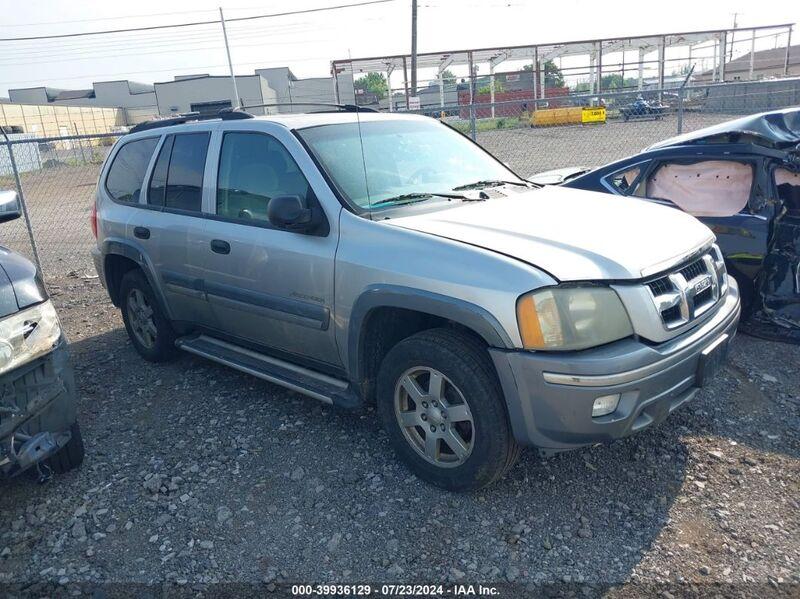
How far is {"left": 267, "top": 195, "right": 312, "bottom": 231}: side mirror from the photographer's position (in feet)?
11.2

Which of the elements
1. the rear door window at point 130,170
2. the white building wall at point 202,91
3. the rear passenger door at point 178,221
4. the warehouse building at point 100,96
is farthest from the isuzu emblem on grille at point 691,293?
the warehouse building at point 100,96

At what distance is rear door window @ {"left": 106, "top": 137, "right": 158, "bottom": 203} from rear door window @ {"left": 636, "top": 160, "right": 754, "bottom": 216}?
156 inches

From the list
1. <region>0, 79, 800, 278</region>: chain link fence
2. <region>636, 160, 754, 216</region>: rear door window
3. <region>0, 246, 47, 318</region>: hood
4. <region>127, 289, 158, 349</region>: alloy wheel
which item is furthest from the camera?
<region>0, 79, 800, 278</region>: chain link fence

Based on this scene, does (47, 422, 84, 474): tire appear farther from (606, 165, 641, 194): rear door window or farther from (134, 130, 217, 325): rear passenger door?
(606, 165, 641, 194): rear door window

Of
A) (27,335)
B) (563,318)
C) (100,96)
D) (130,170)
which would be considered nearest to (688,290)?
(563,318)

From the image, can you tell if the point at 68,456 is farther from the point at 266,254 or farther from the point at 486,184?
the point at 486,184

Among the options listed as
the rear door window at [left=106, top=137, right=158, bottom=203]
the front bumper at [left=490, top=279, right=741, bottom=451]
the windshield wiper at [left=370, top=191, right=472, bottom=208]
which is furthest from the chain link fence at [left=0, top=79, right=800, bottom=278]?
the front bumper at [left=490, top=279, right=741, bottom=451]

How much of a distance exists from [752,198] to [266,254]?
11.7 ft

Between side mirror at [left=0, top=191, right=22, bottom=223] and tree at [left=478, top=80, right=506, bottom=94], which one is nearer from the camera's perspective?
side mirror at [left=0, top=191, right=22, bottom=223]

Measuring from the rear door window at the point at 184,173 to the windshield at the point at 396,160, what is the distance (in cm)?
94

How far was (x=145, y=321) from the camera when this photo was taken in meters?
5.30

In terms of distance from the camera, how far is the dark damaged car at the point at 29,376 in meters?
3.07

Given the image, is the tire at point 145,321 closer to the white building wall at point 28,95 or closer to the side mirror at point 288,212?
the side mirror at point 288,212

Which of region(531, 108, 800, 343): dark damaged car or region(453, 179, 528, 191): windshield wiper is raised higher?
region(453, 179, 528, 191): windshield wiper
